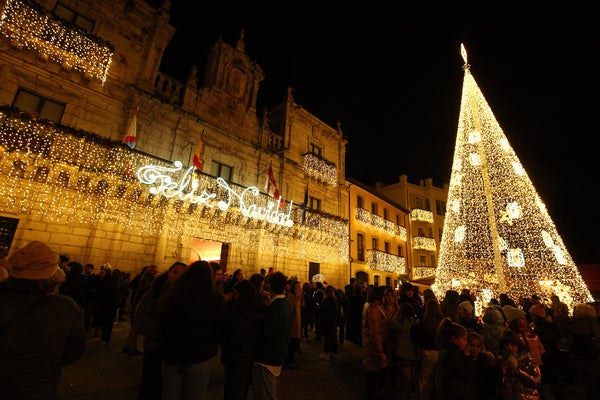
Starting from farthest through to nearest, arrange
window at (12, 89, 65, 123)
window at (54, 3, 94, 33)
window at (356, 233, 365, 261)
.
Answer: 1. window at (356, 233, 365, 261)
2. window at (54, 3, 94, 33)
3. window at (12, 89, 65, 123)

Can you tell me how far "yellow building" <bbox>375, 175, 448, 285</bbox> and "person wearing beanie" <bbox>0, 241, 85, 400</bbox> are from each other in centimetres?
3027

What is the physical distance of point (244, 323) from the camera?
133 inches

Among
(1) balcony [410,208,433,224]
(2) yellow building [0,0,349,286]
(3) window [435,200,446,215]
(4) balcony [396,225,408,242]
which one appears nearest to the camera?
(2) yellow building [0,0,349,286]

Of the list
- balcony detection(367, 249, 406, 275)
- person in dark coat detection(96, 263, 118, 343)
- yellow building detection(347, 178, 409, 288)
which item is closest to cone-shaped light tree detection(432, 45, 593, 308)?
yellow building detection(347, 178, 409, 288)

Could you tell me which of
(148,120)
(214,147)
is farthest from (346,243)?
(148,120)

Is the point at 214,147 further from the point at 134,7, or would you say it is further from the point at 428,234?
the point at 428,234

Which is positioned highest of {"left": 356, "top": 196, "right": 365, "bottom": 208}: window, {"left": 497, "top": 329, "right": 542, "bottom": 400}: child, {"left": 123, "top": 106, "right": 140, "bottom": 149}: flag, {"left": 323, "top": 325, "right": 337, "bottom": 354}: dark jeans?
{"left": 356, "top": 196, "right": 365, "bottom": 208}: window

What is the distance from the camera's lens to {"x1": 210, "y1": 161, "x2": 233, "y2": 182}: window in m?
15.2

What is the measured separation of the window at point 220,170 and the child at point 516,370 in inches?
535

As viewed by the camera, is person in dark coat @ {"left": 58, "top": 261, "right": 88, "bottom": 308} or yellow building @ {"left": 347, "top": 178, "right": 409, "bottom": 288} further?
yellow building @ {"left": 347, "top": 178, "right": 409, "bottom": 288}

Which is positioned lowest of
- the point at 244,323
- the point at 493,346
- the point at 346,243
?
the point at 493,346

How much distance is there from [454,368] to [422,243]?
29311 millimetres

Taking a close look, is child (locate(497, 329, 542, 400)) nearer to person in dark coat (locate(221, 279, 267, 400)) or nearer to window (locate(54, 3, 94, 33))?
person in dark coat (locate(221, 279, 267, 400))

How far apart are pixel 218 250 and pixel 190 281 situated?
15440mm
